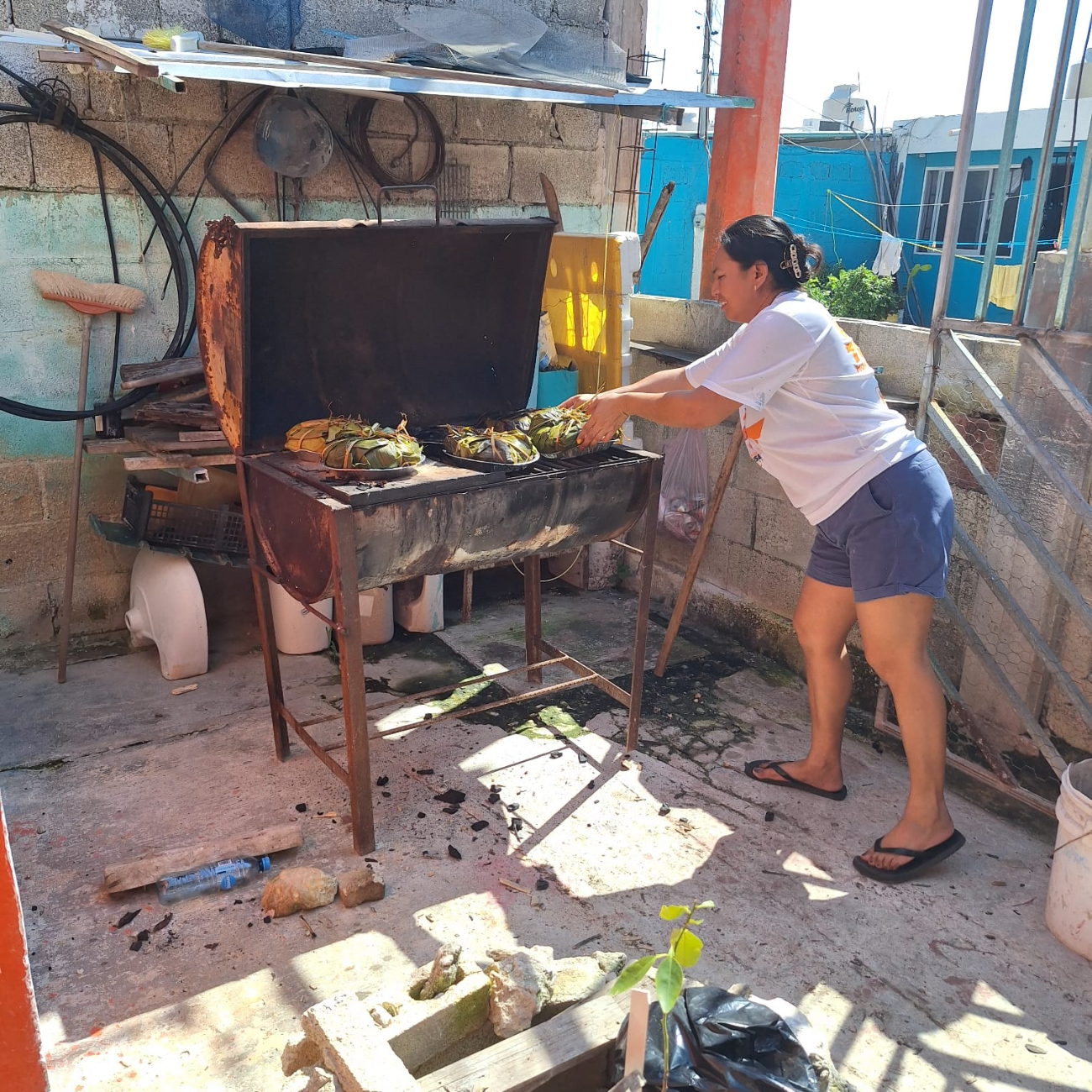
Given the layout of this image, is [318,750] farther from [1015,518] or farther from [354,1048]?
[1015,518]

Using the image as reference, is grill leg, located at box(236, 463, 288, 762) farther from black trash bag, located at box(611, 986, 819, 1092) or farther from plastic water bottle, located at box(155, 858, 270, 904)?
black trash bag, located at box(611, 986, 819, 1092)

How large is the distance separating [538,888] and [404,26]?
456 cm

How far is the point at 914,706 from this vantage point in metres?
3.49

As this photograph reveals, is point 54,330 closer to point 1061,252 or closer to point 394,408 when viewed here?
point 394,408

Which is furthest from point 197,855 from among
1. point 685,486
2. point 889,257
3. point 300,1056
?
point 889,257

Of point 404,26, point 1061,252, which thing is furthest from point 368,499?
point 404,26

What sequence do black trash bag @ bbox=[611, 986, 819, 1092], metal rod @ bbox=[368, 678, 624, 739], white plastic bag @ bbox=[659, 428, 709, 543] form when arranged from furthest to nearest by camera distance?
1. white plastic bag @ bbox=[659, 428, 709, 543]
2. metal rod @ bbox=[368, 678, 624, 739]
3. black trash bag @ bbox=[611, 986, 819, 1092]

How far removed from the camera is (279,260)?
3.80 m

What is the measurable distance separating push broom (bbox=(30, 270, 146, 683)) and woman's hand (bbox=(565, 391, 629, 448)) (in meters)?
2.52

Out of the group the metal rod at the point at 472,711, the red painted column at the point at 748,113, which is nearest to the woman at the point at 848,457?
the metal rod at the point at 472,711

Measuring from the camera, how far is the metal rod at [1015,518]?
11.3 ft

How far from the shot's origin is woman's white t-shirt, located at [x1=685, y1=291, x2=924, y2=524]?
3.31 m

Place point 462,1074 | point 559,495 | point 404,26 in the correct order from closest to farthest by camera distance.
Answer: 1. point 462,1074
2. point 559,495
3. point 404,26

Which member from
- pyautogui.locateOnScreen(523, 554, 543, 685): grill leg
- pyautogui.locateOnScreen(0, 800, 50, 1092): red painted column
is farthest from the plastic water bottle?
pyautogui.locateOnScreen(523, 554, 543, 685): grill leg
